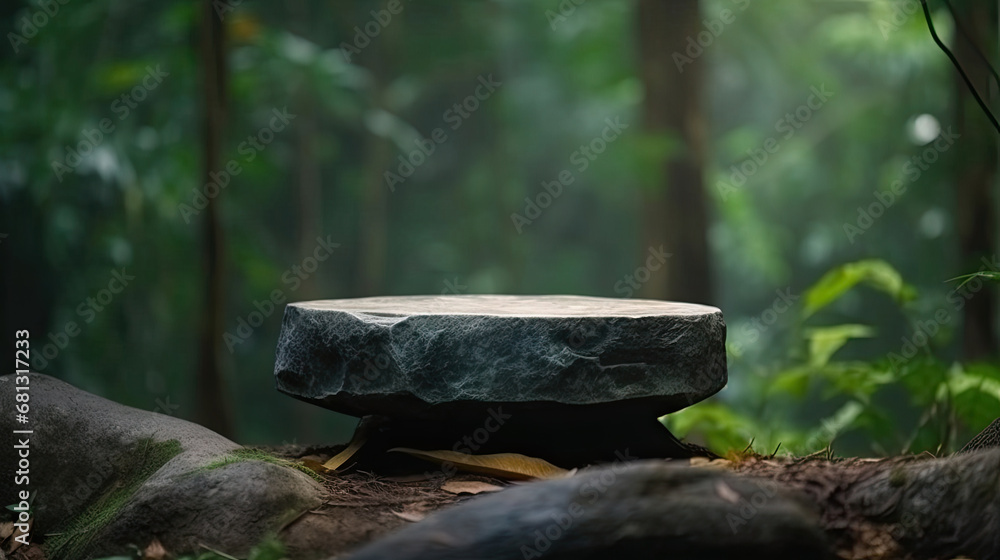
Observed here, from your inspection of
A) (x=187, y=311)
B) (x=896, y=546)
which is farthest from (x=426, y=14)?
(x=896, y=546)

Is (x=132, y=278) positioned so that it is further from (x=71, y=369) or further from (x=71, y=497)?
(x=71, y=497)

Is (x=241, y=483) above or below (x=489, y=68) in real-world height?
below

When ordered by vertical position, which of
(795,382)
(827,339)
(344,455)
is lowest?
(795,382)

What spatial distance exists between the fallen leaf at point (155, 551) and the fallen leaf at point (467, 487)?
0.70 metres

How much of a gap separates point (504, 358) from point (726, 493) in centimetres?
70

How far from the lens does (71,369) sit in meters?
4.57

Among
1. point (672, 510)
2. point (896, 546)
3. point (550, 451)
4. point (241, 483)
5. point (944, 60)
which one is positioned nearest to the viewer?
point (672, 510)

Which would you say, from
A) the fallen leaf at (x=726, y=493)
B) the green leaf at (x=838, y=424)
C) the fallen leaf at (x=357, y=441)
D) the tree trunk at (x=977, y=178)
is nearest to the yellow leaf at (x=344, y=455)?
the fallen leaf at (x=357, y=441)

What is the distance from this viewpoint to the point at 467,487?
226cm

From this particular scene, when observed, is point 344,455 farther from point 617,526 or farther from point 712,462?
point 617,526

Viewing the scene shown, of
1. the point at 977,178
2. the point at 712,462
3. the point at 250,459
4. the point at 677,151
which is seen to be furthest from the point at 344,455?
the point at 977,178

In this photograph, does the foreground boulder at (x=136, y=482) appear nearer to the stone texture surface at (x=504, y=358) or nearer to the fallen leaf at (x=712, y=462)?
the stone texture surface at (x=504, y=358)

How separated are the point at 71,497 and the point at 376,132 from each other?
469 cm

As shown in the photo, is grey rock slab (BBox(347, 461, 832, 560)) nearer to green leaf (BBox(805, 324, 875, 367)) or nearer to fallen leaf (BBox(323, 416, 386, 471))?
fallen leaf (BBox(323, 416, 386, 471))
